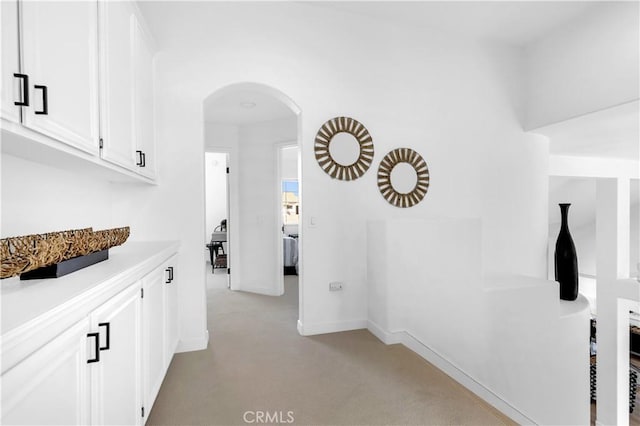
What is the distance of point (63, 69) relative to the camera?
120 centimetres

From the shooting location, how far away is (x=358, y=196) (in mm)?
3119

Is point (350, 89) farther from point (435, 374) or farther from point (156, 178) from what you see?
point (435, 374)

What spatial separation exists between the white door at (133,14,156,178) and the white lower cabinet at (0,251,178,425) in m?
0.87

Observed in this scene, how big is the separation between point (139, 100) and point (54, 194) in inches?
31.0

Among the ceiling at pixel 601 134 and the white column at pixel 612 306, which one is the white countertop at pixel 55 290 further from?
the ceiling at pixel 601 134

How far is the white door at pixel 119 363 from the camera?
3.43 ft

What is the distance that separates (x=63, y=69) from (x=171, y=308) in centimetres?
165

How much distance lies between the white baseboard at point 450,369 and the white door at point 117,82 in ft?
7.67

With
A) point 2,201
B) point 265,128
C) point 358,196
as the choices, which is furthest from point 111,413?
point 265,128

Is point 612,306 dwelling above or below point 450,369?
above

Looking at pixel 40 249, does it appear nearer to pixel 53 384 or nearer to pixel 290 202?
pixel 53 384

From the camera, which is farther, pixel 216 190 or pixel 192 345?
pixel 216 190

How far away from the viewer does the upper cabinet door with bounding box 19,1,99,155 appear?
3.34 ft

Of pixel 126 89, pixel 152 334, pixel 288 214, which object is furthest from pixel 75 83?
pixel 288 214
